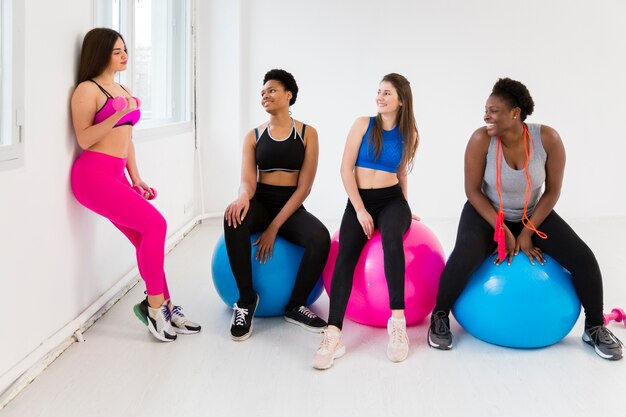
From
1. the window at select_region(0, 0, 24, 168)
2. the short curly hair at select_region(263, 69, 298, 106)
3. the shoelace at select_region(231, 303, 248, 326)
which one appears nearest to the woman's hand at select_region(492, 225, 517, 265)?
the shoelace at select_region(231, 303, 248, 326)

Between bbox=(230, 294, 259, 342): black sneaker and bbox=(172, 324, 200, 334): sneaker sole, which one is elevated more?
bbox=(230, 294, 259, 342): black sneaker

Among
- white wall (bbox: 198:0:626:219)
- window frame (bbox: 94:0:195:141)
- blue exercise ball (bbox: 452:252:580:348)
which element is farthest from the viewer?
white wall (bbox: 198:0:626:219)

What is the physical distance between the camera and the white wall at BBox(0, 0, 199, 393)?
2.16m

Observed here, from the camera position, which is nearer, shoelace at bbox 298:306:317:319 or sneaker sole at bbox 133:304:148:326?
sneaker sole at bbox 133:304:148:326

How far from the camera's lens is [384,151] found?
289cm

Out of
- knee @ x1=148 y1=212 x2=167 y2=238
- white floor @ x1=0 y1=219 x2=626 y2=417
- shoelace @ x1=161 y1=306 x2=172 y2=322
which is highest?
knee @ x1=148 y1=212 x2=167 y2=238

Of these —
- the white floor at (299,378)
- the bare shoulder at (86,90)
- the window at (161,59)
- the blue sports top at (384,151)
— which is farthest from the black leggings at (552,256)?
the window at (161,59)

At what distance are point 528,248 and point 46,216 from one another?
6.12 feet

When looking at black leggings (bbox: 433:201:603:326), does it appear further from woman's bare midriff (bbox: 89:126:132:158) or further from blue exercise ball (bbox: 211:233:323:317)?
woman's bare midriff (bbox: 89:126:132:158)

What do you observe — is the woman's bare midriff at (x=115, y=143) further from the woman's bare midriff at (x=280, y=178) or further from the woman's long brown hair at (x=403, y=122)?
the woman's long brown hair at (x=403, y=122)

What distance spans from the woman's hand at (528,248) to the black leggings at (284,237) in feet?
2.62

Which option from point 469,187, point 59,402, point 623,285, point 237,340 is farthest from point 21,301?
point 623,285

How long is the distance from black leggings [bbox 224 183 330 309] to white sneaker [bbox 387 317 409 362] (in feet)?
1.46

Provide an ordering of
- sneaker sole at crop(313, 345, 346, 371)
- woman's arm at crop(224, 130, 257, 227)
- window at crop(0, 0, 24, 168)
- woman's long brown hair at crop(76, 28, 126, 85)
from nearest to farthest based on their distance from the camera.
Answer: window at crop(0, 0, 24, 168), sneaker sole at crop(313, 345, 346, 371), woman's long brown hair at crop(76, 28, 126, 85), woman's arm at crop(224, 130, 257, 227)
